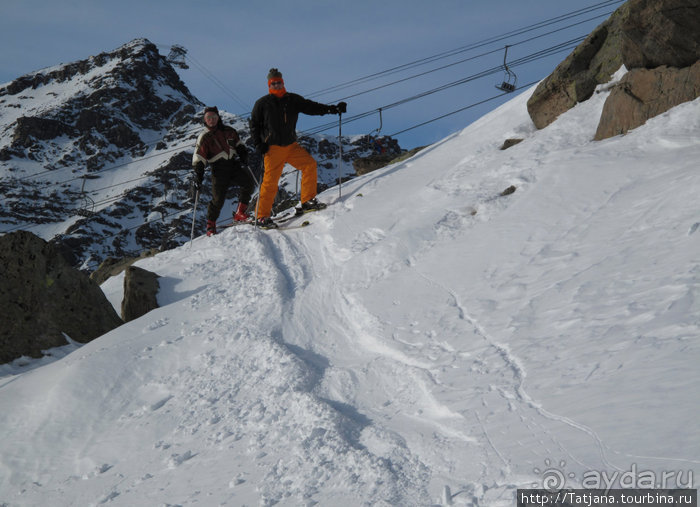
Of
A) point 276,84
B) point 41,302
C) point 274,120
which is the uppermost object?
point 276,84

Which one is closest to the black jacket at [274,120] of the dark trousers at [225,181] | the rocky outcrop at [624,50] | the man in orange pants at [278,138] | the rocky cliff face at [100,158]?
the man in orange pants at [278,138]

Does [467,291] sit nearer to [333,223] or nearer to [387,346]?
[387,346]

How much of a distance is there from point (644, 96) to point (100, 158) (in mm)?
178460

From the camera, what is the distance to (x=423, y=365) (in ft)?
13.3

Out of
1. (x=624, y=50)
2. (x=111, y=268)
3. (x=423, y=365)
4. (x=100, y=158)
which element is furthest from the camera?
(x=100, y=158)

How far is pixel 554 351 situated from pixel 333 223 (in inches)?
203

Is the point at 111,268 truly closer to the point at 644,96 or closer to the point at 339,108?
the point at 339,108

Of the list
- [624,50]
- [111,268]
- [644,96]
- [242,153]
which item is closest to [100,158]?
[111,268]

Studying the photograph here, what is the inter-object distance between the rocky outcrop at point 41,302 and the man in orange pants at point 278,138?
3317 millimetres

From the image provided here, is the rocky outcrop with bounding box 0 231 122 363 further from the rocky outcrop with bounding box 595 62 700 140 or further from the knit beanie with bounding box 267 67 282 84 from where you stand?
the rocky outcrop with bounding box 595 62 700 140

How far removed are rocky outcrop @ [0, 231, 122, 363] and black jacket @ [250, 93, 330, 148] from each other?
3755mm

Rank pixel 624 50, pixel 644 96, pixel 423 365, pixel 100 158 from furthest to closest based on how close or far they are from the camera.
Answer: pixel 100 158 → pixel 624 50 → pixel 644 96 → pixel 423 365

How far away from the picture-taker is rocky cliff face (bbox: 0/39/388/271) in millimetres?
127500

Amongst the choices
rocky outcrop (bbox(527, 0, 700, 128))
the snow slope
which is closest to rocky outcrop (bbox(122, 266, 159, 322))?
the snow slope
